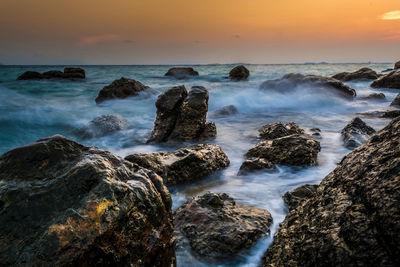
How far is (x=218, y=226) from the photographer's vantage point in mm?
2824

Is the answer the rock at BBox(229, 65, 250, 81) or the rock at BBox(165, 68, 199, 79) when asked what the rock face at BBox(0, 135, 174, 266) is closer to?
the rock at BBox(229, 65, 250, 81)

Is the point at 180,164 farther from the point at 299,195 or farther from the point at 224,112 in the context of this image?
the point at 224,112

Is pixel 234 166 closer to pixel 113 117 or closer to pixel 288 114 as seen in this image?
pixel 113 117

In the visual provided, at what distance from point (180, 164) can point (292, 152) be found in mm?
2041

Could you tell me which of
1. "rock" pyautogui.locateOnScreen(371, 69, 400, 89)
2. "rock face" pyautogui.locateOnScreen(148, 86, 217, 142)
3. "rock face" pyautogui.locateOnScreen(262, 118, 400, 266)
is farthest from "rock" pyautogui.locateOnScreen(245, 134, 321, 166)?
"rock" pyautogui.locateOnScreen(371, 69, 400, 89)

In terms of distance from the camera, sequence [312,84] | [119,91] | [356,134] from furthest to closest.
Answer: [312,84] → [119,91] → [356,134]

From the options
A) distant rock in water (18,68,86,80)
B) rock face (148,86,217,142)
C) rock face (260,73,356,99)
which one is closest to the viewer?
rock face (148,86,217,142)

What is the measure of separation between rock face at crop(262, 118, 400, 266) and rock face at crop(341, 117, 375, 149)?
14.9ft

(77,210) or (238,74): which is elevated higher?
(238,74)

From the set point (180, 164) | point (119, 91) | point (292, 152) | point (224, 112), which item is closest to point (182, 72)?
point (119, 91)

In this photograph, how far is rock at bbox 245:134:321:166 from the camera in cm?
496

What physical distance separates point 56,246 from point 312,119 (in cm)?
1035

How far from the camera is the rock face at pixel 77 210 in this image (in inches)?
62.6

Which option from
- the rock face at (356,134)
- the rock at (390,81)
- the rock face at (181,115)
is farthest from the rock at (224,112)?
the rock at (390,81)
